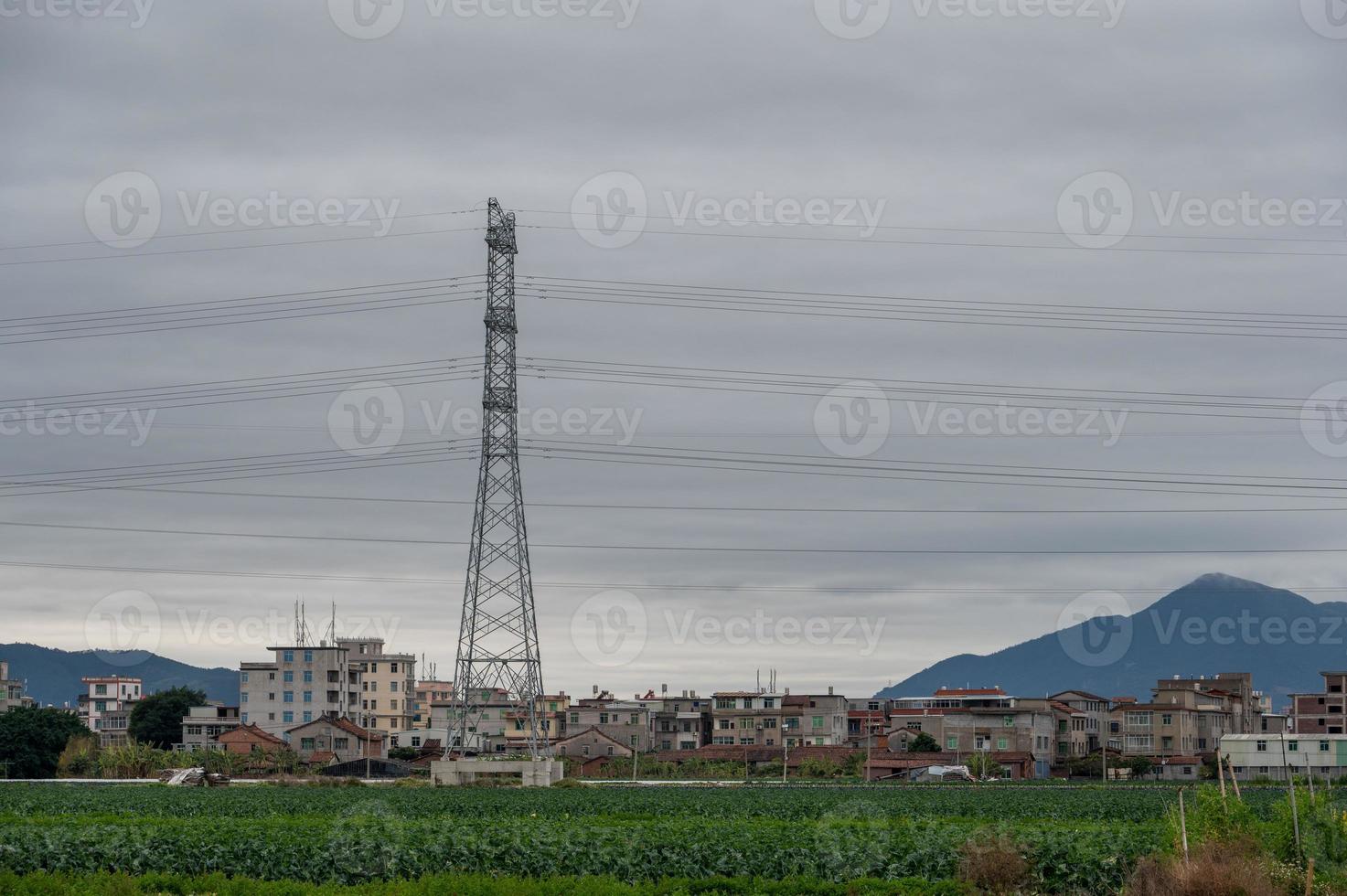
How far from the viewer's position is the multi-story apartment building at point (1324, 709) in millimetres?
159125

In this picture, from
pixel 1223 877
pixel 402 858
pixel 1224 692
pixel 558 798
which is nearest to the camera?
pixel 1223 877

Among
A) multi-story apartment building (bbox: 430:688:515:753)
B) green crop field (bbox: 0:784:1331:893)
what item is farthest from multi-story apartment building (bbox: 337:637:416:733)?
green crop field (bbox: 0:784:1331:893)

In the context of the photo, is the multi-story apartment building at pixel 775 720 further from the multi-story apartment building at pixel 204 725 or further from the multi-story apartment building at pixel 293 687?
the multi-story apartment building at pixel 204 725

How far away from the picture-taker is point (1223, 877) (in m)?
31.5

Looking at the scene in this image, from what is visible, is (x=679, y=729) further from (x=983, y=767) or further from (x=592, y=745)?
(x=983, y=767)

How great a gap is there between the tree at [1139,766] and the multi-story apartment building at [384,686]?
86.1 metres

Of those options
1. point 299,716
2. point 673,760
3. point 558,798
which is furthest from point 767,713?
point 558,798

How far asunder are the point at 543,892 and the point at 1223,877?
1609 centimetres

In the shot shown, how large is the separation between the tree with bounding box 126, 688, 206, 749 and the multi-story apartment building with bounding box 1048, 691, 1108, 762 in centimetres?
9825

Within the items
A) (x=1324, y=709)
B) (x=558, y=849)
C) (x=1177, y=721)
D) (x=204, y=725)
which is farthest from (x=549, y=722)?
(x=558, y=849)

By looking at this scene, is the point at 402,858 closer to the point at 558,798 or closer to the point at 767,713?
the point at 558,798

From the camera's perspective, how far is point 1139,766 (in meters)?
139

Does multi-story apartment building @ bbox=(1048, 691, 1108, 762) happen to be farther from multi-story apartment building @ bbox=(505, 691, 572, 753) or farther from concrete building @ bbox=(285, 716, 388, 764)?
concrete building @ bbox=(285, 716, 388, 764)

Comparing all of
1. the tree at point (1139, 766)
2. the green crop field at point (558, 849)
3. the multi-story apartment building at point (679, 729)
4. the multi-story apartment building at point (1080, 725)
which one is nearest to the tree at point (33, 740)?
the multi-story apartment building at point (679, 729)
